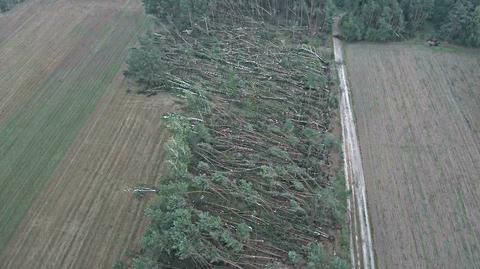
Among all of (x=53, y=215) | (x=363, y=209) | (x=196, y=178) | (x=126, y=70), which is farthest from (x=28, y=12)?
(x=363, y=209)

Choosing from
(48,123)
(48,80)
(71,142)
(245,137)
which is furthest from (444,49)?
(48,80)

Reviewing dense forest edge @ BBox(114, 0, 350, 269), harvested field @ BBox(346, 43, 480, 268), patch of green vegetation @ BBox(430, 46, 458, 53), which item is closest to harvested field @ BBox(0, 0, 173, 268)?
dense forest edge @ BBox(114, 0, 350, 269)

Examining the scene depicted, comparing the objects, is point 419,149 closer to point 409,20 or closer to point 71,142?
point 409,20

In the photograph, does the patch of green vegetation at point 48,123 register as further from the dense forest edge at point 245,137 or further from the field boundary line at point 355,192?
the field boundary line at point 355,192

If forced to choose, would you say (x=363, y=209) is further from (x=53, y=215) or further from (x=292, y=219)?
(x=53, y=215)

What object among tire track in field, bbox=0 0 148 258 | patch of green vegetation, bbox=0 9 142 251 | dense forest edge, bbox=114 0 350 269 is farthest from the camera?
tire track in field, bbox=0 0 148 258

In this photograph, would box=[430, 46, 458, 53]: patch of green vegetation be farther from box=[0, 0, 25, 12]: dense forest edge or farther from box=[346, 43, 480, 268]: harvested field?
box=[0, 0, 25, 12]: dense forest edge
